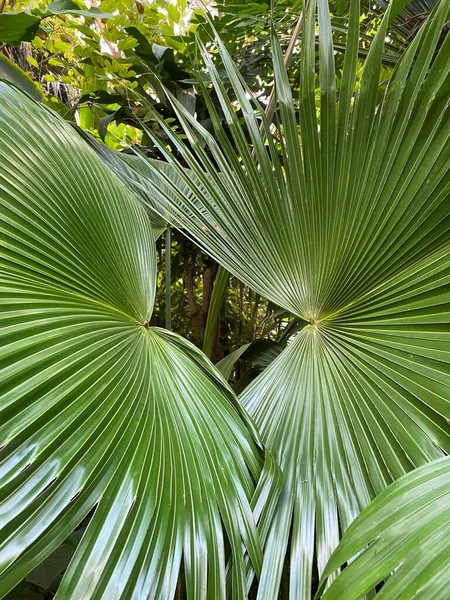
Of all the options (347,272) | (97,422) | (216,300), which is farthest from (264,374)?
(216,300)

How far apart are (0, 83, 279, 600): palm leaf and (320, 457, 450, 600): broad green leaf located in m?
0.15

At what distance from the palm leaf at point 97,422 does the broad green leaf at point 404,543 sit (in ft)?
0.48

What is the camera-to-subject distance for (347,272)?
587 mm

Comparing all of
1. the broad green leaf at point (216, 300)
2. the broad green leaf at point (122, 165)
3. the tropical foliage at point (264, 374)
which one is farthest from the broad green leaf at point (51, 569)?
the broad green leaf at point (122, 165)

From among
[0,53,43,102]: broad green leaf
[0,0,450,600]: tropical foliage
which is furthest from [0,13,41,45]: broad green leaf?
[0,0,450,600]: tropical foliage

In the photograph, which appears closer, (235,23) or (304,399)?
(304,399)

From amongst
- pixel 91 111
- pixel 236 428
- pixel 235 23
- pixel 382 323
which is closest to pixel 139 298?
pixel 236 428

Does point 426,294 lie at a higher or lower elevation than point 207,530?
higher

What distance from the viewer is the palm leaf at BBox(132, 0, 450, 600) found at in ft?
1.44

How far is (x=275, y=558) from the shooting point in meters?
0.41

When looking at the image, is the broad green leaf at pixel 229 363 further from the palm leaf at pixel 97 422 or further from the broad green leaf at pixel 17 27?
the broad green leaf at pixel 17 27

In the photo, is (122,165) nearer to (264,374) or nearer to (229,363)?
(229,363)

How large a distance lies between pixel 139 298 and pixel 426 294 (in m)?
0.40

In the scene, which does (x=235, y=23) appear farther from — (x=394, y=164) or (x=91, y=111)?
(x=394, y=164)
